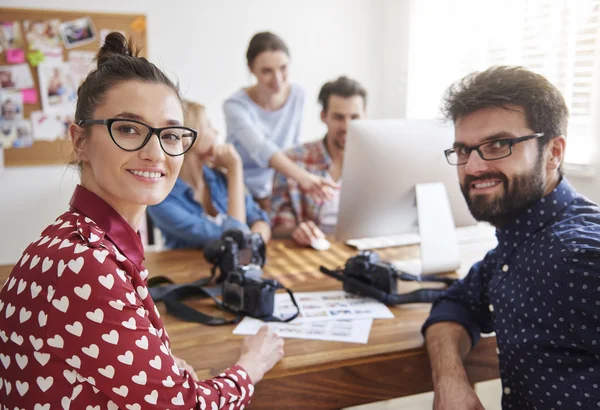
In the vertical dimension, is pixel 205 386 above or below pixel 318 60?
below

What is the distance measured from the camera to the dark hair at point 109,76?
2.98ft

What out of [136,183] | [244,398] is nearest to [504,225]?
[244,398]

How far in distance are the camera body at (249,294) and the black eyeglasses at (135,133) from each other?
478 mm

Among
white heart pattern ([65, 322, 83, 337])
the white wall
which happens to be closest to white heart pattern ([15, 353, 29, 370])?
white heart pattern ([65, 322, 83, 337])

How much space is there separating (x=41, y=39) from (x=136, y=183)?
2.79 meters

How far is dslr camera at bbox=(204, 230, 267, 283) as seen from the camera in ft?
5.10

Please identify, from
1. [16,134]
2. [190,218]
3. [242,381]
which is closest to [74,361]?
[242,381]

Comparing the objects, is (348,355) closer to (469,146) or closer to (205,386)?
(205,386)

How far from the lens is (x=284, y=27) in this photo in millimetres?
3676

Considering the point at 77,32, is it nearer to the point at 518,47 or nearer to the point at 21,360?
the point at 518,47

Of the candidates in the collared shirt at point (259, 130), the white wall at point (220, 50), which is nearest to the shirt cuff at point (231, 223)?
the collared shirt at point (259, 130)

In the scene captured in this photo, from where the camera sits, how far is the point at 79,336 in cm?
74

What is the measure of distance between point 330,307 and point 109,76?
31.6 inches

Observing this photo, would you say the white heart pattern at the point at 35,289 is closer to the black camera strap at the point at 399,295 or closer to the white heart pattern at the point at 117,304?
the white heart pattern at the point at 117,304
